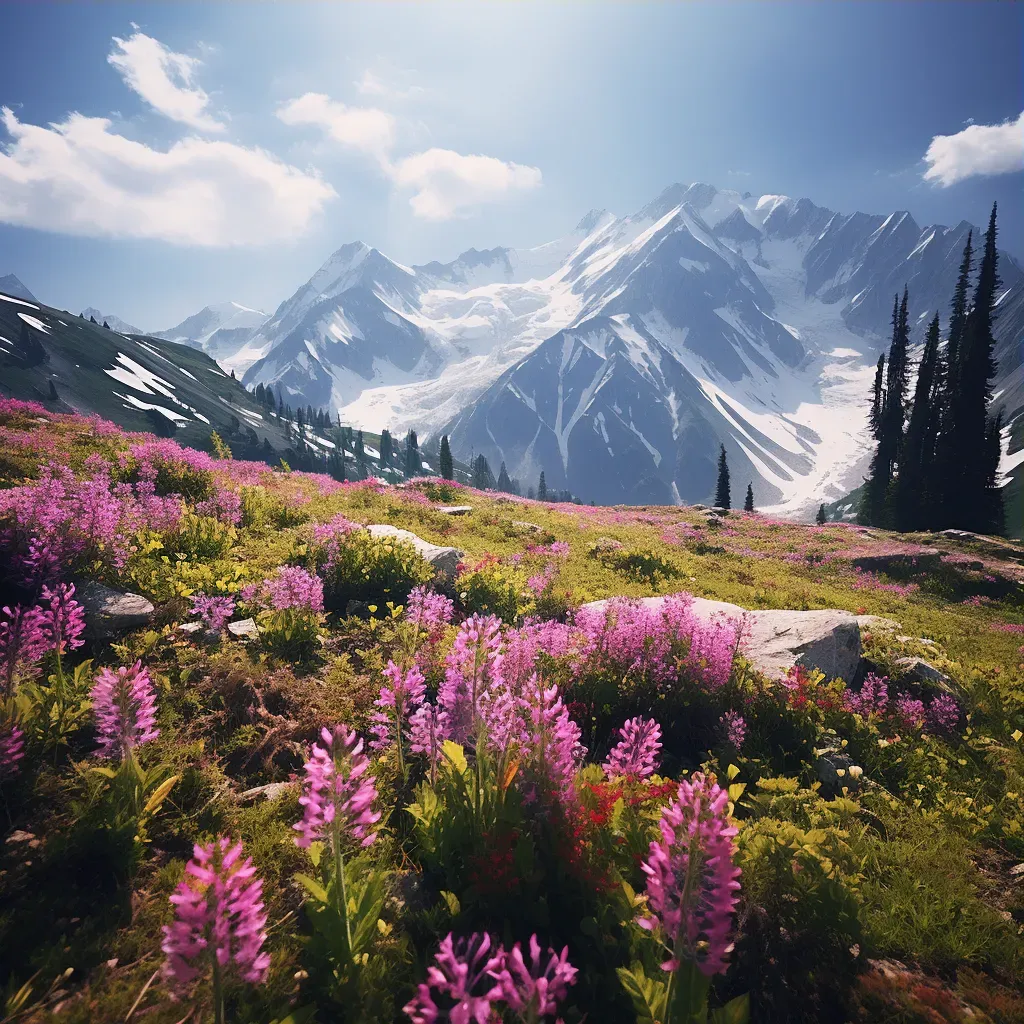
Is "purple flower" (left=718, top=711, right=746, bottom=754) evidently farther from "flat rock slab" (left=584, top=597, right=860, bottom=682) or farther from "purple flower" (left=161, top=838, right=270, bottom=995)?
"purple flower" (left=161, top=838, right=270, bottom=995)

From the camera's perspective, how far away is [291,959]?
312 centimetres

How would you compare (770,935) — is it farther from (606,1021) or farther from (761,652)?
(761,652)

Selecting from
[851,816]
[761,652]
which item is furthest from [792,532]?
[851,816]

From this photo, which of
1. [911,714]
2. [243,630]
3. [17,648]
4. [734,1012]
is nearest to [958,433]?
[911,714]

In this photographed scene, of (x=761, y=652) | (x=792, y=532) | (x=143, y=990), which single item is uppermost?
(x=792, y=532)

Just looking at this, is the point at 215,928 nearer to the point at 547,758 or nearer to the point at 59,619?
the point at 547,758

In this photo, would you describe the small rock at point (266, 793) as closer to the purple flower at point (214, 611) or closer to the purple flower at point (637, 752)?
the purple flower at point (214, 611)

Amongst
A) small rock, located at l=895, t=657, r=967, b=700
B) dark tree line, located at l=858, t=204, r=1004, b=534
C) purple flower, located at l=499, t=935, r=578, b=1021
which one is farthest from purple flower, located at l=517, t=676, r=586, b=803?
dark tree line, located at l=858, t=204, r=1004, b=534

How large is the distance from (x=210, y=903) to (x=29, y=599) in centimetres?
632

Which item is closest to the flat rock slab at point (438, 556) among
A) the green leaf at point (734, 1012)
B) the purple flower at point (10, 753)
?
the purple flower at point (10, 753)

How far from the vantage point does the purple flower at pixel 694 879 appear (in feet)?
7.71

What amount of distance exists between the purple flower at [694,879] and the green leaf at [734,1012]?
1.09 ft

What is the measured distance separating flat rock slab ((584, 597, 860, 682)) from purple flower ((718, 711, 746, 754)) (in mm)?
1421

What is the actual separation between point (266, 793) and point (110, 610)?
11.6ft
